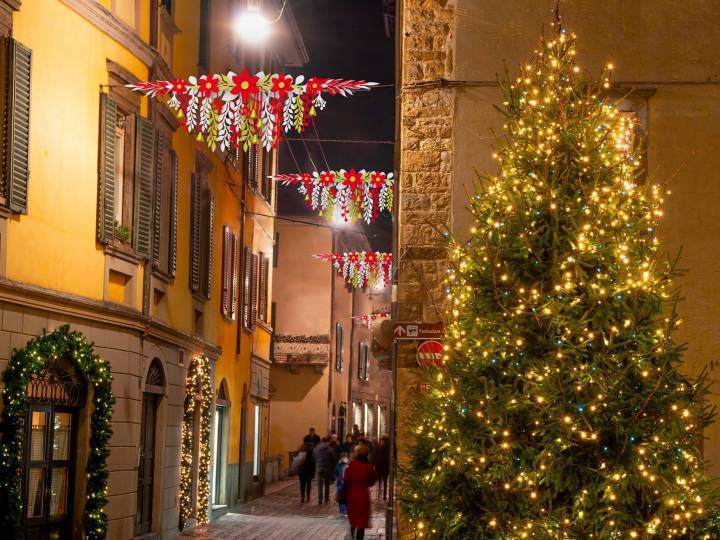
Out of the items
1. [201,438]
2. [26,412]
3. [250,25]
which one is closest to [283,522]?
[201,438]

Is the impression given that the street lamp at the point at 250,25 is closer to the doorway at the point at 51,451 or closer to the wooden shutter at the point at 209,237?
the wooden shutter at the point at 209,237

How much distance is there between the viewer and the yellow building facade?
15945 millimetres

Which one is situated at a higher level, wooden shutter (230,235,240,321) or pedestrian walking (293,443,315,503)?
wooden shutter (230,235,240,321)

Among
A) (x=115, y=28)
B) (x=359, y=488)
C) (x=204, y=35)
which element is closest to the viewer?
(x=115, y=28)

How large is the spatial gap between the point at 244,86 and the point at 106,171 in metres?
2.62

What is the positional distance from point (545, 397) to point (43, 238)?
826 cm

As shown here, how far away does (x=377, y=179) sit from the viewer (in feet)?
77.2

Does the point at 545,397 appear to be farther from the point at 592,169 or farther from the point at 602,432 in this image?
the point at 592,169

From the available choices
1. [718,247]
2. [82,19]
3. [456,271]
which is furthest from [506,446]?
[82,19]

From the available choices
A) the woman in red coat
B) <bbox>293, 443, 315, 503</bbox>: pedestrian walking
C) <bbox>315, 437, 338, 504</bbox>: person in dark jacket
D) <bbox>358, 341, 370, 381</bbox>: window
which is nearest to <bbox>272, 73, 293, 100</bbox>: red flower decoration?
the woman in red coat

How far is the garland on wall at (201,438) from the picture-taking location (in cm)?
2359

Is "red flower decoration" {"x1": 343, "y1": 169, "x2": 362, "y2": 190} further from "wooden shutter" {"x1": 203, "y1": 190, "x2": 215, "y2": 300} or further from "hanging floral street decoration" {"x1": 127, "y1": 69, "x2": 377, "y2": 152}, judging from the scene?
"hanging floral street decoration" {"x1": 127, "y1": 69, "x2": 377, "y2": 152}

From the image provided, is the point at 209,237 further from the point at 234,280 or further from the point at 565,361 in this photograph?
the point at 565,361

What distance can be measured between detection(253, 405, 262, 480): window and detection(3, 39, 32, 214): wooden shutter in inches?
743
